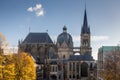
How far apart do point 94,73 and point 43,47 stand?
2814 cm

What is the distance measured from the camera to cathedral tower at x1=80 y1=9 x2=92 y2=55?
15545 cm

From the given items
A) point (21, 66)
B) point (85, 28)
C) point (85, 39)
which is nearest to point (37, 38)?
point (85, 39)

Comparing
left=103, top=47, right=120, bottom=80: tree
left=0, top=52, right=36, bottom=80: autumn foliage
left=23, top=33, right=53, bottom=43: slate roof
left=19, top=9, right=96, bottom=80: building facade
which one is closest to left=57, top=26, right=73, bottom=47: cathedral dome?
left=19, top=9, right=96, bottom=80: building facade

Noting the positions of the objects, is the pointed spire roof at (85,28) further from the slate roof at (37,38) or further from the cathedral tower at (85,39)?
the slate roof at (37,38)

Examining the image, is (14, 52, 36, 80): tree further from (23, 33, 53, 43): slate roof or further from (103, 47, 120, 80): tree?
(23, 33, 53, 43): slate roof

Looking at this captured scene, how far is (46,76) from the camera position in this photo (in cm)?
13625

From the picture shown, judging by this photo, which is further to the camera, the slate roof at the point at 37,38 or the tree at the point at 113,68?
the slate roof at the point at 37,38

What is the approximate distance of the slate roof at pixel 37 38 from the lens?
148 meters

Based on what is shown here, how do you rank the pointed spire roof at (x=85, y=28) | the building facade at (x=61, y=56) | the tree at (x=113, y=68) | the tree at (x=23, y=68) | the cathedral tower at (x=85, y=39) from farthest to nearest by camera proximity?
1. the pointed spire roof at (x=85, y=28)
2. the cathedral tower at (x=85, y=39)
3. the building facade at (x=61, y=56)
4. the tree at (x=23, y=68)
5. the tree at (x=113, y=68)

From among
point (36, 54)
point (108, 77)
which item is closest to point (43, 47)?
point (36, 54)

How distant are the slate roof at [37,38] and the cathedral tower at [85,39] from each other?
17384 mm

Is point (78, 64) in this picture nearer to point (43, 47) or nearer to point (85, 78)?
point (85, 78)

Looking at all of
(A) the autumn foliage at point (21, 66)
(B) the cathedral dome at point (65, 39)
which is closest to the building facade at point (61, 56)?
(B) the cathedral dome at point (65, 39)

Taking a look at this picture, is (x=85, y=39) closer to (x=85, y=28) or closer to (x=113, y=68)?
(x=85, y=28)
